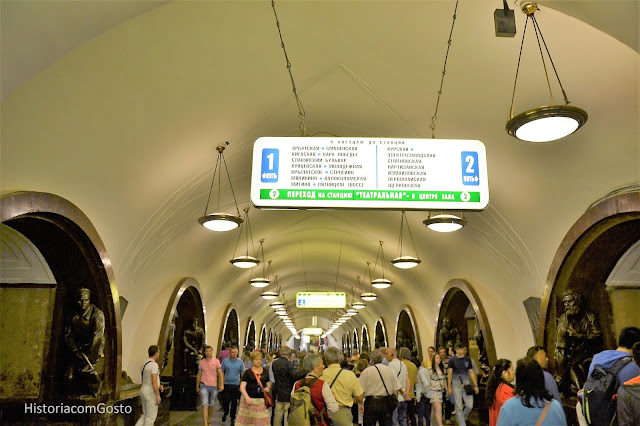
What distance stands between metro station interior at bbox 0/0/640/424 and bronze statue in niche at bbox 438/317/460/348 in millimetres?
Result: 2487

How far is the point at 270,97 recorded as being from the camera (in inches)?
259

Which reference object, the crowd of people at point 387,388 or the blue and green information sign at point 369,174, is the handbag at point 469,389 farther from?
the blue and green information sign at point 369,174

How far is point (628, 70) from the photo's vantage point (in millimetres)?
4945

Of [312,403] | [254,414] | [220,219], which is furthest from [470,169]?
[220,219]

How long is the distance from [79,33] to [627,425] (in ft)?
16.8

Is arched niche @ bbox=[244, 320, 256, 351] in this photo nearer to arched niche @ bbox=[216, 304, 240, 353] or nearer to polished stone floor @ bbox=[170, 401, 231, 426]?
arched niche @ bbox=[216, 304, 240, 353]

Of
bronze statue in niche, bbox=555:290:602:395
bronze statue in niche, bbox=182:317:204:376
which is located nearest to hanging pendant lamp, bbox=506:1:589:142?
bronze statue in niche, bbox=555:290:602:395

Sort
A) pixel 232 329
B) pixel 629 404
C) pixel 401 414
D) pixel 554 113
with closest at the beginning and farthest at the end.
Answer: pixel 629 404 < pixel 554 113 < pixel 401 414 < pixel 232 329

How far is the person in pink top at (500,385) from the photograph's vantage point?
4.30 metres

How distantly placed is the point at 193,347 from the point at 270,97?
8189 mm

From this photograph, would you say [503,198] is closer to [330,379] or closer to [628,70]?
[628,70]

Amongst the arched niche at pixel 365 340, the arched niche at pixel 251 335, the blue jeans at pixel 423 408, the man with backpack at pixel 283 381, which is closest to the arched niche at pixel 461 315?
the blue jeans at pixel 423 408

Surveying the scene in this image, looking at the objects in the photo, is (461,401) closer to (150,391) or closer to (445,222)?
(445,222)

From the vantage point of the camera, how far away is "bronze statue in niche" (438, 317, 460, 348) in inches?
517
